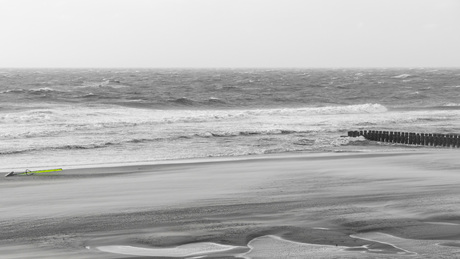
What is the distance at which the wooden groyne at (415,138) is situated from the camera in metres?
23.9

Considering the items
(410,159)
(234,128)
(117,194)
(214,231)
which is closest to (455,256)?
(214,231)

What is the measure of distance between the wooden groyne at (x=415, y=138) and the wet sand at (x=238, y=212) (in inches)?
310

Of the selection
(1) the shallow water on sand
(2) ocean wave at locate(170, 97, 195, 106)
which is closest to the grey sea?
(2) ocean wave at locate(170, 97, 195, 106)

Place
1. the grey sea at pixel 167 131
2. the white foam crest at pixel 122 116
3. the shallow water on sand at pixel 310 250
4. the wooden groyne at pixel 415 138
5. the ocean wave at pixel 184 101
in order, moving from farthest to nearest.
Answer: the ocean wave at pixel 184 101 → the white foam crest at pixel 122 116 → the wooden groyne at pixel 415 138 → the grey sea at pixel 167 131 → the shallow water on sand at pixel 310 250

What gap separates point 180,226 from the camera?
9.38 meters

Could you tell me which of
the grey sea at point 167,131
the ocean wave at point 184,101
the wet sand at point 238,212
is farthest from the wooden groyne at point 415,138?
the ocean wave at point 184,101

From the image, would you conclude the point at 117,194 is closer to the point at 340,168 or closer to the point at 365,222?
the point at 365,222

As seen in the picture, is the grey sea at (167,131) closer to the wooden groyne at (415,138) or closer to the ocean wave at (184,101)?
the ocean wave at (184,101)

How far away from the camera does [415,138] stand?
24938mm

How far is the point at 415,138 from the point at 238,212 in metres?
16.3

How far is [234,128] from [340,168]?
584 inches

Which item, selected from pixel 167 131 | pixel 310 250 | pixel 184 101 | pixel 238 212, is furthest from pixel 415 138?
pixel 184 101

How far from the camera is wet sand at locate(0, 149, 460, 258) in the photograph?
26.6 feet

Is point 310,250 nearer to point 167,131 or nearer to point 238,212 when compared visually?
point 238,212
